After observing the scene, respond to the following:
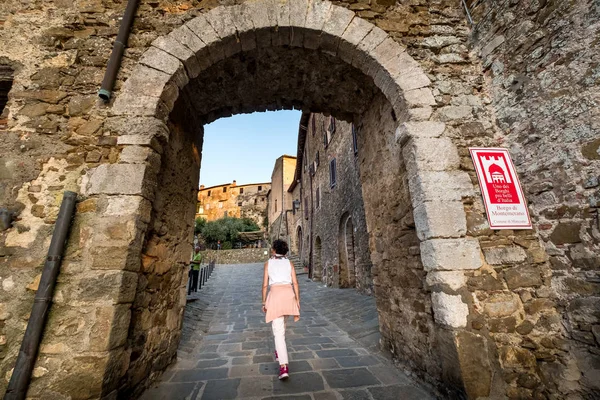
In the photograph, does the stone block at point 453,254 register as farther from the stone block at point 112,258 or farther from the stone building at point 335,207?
the stone building at point 335,207

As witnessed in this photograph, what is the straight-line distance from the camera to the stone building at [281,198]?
75.9ft

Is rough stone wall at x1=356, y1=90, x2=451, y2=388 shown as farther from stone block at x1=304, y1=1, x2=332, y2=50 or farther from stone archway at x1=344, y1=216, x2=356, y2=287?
stone archway at x1=344, y1=216, x2=356, y2=287

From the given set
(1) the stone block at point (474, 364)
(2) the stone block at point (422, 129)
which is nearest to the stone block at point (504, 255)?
(1) the stone block at point (474, 364)

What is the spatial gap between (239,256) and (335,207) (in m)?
13.7

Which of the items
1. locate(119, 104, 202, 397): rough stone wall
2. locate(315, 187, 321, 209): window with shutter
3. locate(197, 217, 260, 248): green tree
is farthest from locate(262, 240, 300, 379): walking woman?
locate(197, 217, 260, 248): green tree

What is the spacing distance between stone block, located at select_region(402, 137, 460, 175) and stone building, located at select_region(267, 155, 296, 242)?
19959 millimetres

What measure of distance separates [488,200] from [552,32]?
163 centimetres

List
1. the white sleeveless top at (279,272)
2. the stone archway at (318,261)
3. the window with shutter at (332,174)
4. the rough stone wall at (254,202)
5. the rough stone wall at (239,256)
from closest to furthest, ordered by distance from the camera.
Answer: the white sleeveless top at (279,272), the window with shutter at (332,174), the stone archway at (318,261), the rough stone wall at (239,256), the rough stone wall at (254,202)

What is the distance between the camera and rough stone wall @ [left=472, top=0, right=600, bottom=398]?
201 centimetres

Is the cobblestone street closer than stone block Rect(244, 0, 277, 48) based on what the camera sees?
Yes

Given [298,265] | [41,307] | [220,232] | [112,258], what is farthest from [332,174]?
[220,232]

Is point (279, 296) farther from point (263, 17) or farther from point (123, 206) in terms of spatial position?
point (263, 17)

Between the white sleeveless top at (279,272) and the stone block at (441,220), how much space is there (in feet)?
4.93

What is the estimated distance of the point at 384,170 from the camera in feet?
11.2
